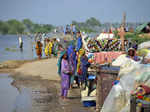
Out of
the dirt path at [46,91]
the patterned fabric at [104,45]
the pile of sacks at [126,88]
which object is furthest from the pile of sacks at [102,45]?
the pile of sacks at [126,88]

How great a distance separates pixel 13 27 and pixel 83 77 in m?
129

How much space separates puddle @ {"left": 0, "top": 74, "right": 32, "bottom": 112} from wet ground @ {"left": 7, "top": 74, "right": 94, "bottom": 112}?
7 centimetres

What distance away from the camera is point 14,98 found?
32.1 ft

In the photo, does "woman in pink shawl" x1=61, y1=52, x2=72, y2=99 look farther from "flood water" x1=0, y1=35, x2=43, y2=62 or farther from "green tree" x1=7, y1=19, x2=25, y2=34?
"green tree" x1=7, y1=19, x2=25, y2=34

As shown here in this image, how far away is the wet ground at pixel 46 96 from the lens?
26.0 ft

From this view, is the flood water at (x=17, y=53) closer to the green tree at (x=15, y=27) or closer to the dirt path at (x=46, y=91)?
the dirt path at (x=46, y=91)

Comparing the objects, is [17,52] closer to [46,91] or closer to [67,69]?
[46,91]

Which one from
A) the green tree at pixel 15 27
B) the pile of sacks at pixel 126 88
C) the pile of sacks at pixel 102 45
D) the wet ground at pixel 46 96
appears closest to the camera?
the pile of sacks at pixel 126 88

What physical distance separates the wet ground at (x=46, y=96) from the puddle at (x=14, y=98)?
7 centimetres

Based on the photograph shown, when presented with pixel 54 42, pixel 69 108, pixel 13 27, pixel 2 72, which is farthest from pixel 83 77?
pixel 13 27

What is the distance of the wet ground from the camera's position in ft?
26.0

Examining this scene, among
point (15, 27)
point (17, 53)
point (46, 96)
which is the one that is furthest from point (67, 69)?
point (15, 27)

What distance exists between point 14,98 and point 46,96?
43.6 inches

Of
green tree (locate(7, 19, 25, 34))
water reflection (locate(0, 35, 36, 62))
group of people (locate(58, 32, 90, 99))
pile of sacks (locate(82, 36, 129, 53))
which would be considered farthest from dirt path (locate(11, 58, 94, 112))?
green tree (locate(7, 19, 25, 34))
